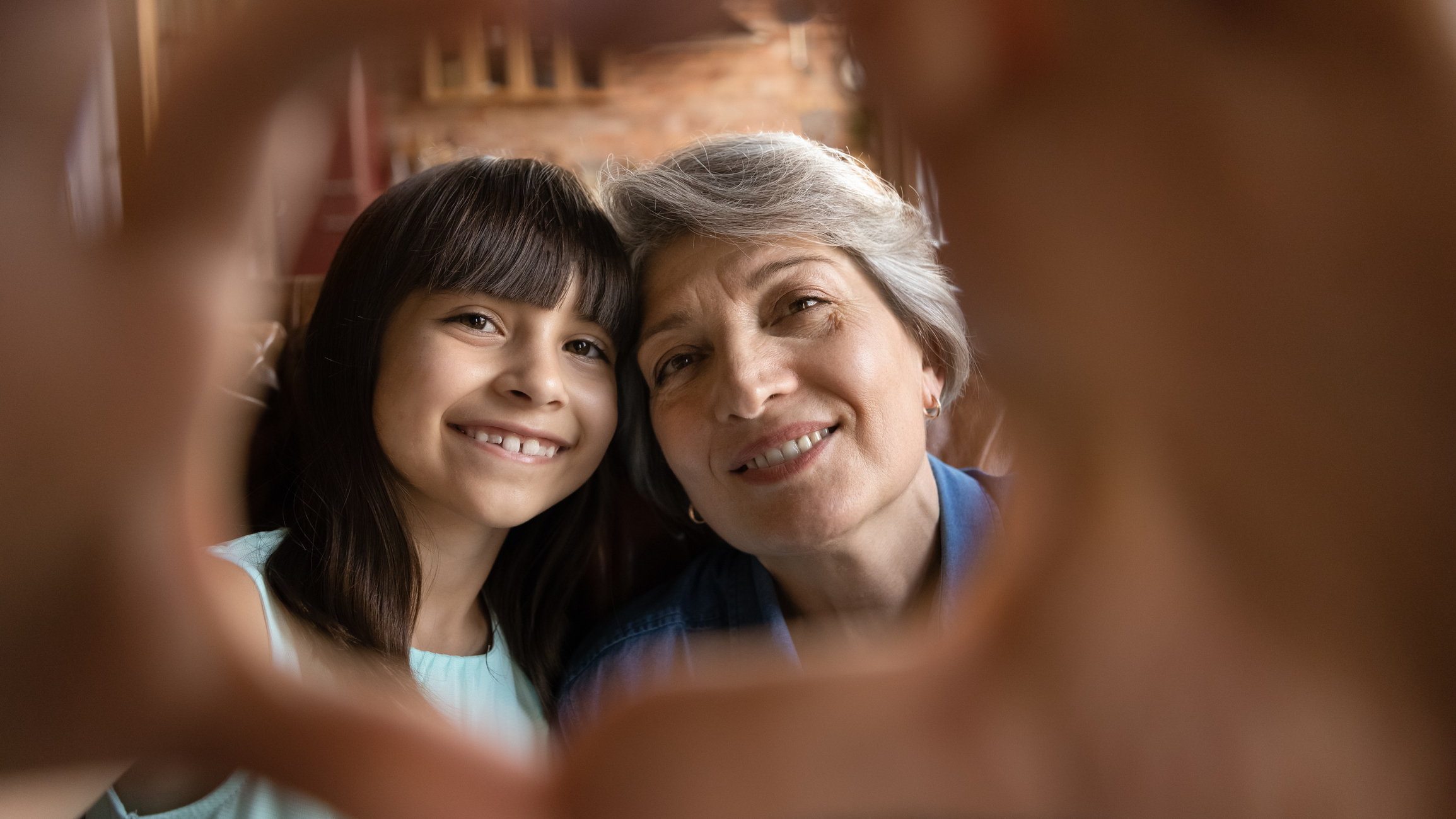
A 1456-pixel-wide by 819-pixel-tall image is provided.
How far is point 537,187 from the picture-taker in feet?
2.27

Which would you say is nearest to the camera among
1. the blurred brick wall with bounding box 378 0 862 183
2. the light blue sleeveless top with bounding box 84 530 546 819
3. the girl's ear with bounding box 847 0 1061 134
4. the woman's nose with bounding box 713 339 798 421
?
the girl's ear with bounding box 847 0 1061 134

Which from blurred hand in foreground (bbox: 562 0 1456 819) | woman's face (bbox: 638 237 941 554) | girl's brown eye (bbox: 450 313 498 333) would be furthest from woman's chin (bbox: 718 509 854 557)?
blurred hand in foreground (bbox: 562 0 1456 819)

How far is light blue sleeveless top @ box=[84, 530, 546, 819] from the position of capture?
466 mm

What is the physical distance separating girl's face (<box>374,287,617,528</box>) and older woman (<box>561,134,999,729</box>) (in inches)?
2.5

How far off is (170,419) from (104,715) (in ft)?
0.13

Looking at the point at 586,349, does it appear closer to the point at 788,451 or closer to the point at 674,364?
the point at 674,364

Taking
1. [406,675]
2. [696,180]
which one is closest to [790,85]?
[696,180]

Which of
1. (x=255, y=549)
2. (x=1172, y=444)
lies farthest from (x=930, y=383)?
(x=1172, y=444)

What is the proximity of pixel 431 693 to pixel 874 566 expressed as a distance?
1.14 feet

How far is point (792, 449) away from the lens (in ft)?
1.94

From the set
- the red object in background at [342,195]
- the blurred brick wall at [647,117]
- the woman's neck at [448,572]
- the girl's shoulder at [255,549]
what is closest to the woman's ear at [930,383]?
the woman's neck at [448,572]

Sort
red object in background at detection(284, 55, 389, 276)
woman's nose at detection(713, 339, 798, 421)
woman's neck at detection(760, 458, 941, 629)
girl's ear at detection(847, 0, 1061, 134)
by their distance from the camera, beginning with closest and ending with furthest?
girl's ear at detection(847, 0, 1061, 134)
woman's nose at detection(713, 339, 798, 421)
woman's neck at detection(760, 458, 941, 629)
red object in background at detection(284, 55, 389, 276)

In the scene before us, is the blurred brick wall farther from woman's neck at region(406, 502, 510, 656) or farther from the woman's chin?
the woman's chin

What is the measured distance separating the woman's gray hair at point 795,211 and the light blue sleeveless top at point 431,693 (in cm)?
36
